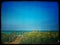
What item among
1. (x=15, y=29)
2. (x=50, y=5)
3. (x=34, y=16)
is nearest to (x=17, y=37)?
(x=15, y=29)

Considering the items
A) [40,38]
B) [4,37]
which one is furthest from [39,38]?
[4,37]

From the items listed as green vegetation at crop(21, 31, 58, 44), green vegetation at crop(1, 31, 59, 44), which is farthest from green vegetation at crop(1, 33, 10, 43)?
green vegetation at crop(21, 31, 58, 44)

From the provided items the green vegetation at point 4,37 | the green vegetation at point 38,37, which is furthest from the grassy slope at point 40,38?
the green vegetation at point 4,37

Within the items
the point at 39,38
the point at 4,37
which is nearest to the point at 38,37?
the point at 39,38

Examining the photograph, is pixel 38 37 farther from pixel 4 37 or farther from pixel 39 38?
pixel 4 37

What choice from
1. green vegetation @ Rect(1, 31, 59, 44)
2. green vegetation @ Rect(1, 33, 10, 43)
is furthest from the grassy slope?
green vegetation @ Rect(1, 33, 10, 43)

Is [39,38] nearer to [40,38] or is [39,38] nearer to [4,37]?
[40,38]

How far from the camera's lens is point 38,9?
44.1 feet

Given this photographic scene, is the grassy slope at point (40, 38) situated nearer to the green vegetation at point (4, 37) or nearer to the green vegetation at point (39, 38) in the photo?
the green vegetation at point (39, 38)

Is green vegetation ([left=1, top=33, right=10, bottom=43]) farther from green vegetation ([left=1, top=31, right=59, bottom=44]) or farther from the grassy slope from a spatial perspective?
the grassy slope

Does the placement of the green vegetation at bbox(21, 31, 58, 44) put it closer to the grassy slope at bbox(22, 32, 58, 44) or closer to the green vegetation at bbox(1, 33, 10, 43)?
the grassy slope at bbox(22, 32, 58, 44)

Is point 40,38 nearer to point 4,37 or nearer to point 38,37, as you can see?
point 38,37

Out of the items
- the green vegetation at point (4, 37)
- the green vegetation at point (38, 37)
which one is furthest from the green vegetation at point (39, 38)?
the green vegetation at point (4, 37)

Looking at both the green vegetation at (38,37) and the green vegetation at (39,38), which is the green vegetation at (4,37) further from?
the green vegetation at (39,38)
